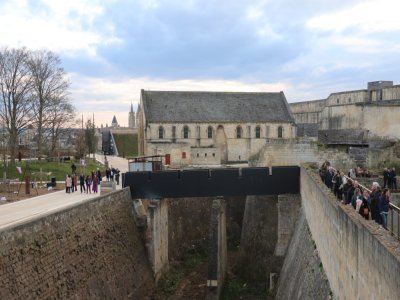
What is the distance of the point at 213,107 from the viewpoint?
48844mm

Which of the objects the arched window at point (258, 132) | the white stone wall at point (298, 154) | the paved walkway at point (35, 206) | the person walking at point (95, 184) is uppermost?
the arched window at point (258, 132)

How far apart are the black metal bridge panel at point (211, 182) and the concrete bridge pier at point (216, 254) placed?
1.35 m

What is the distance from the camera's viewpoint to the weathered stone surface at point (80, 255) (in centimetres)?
1078

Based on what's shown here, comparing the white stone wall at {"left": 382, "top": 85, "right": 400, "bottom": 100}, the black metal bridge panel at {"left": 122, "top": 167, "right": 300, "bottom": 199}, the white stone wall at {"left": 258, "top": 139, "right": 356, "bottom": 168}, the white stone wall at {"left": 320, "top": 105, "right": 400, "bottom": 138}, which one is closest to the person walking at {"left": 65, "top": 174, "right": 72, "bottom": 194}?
the black metal bridge panel at {"left": 122, "top": 167, "right": 300, "bottom": 199}

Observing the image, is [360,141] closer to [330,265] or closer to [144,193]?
[144,193]

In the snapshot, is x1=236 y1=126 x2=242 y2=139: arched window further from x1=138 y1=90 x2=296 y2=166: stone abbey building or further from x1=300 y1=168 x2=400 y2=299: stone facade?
x1=300 y1=168 x2=400 y2=299: stone facade

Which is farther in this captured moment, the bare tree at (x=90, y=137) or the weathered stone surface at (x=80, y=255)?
the bare tree at (x=90, y=137)

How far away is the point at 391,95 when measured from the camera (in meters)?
42.7

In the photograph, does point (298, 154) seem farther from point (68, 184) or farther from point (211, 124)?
point (211, 124)

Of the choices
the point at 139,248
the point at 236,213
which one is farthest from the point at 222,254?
the point at 236,213

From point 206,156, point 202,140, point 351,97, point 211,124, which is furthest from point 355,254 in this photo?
point 351,97

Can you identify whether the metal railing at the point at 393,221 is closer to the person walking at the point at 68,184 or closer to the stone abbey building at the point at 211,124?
the person walking at the point at 68,184

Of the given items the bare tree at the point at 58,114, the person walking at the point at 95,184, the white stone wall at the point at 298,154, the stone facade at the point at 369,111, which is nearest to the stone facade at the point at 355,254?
the person walking at the point at 95,184

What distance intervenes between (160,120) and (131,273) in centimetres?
2957
